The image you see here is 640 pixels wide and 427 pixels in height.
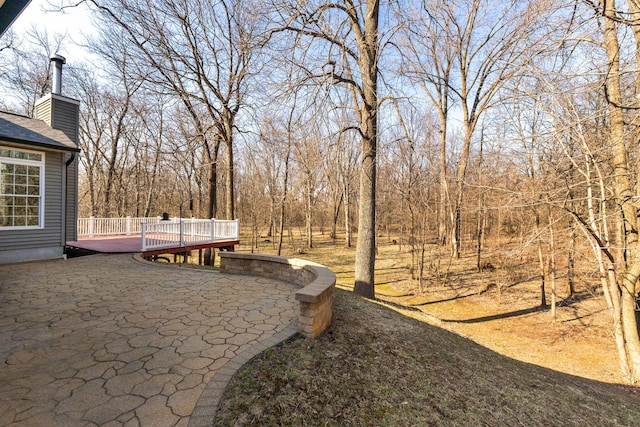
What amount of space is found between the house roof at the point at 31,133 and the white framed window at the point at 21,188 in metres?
0.44

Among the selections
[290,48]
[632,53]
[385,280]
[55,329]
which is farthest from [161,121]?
[632,53]

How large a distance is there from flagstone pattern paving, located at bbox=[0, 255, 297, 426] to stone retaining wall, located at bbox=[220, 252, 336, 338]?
23 centimetres

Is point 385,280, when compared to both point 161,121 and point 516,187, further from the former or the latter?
point 161,121

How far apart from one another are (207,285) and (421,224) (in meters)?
7.65

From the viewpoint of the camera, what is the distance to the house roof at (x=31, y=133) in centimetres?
679

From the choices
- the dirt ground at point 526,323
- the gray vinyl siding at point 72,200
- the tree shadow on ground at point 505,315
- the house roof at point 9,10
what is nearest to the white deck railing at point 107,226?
the gray vinyl siding at point 72,200

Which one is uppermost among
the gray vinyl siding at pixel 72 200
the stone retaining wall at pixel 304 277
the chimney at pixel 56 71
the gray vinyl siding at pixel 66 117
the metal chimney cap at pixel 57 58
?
the metal chimney cap at pixel 57 58

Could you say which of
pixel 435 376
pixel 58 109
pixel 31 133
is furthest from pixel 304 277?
pixel 58 109

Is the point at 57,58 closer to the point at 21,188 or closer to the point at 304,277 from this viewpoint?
the point at 21,188

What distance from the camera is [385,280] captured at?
11.5 m

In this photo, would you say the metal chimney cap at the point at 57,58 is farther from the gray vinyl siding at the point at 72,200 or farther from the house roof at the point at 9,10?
the house roof at the point at 9,10

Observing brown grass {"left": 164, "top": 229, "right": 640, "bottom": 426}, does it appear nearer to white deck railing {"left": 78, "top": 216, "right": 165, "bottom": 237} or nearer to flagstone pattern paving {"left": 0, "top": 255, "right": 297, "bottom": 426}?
flagstone pattern paving {"left": 0, "top": 255, "right": 297, "bottom": 426}

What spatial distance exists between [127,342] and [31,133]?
7.46m

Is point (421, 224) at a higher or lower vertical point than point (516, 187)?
lower
